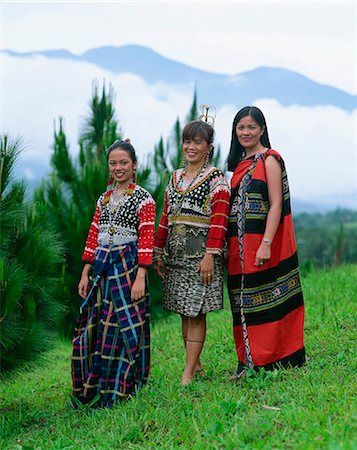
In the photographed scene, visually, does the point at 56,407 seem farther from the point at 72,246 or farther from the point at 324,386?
the point at 72,246

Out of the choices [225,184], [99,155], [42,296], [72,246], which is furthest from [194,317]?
[99,155]

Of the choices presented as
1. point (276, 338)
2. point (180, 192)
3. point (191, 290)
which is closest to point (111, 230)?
point (180, 192)

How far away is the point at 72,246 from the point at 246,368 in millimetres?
5310

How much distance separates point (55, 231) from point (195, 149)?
3529 mm

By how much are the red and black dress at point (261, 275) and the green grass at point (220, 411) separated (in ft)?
0.56

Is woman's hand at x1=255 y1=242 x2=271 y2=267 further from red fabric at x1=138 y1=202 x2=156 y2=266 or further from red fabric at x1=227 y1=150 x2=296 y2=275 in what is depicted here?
red fabric at x1=138 y1=202 x2=156 y2=266

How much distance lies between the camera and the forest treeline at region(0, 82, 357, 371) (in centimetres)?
412

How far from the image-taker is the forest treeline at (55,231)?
162 inches

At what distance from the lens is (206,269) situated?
150 inches

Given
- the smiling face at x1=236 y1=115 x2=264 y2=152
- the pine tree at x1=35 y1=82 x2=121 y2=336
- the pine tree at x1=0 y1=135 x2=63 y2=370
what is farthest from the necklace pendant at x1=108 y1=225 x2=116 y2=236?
the pine tree at x1=35 y1=82 x2=121 y2=336

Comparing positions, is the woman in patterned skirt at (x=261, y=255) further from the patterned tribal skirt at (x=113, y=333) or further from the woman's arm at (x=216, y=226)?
the patterned tribal skirt at (x=113, y=333)

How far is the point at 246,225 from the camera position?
3.82 metres

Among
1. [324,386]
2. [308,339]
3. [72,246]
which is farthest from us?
[72,246]

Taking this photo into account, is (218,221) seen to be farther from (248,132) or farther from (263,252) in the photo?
(248,132)
